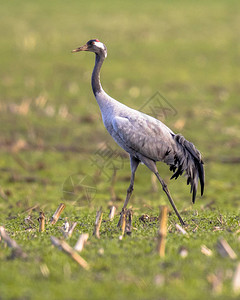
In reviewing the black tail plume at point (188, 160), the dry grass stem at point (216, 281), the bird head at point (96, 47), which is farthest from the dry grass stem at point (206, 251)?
the bird head at point (96, 47)

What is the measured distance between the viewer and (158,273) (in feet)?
19.1

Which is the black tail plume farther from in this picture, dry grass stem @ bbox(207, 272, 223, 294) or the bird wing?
dry grass stem @ bbox(207, 272, 223, 294)

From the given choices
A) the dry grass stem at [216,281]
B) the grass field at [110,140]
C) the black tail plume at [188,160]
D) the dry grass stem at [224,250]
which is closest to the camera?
the dry grass stem at [216,281]

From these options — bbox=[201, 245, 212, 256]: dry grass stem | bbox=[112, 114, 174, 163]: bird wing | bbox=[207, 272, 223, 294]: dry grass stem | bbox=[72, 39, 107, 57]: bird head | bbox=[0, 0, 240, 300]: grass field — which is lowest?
bbox=[0, 0, 240, 300]: grass field

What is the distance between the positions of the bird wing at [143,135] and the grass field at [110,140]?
1.14m

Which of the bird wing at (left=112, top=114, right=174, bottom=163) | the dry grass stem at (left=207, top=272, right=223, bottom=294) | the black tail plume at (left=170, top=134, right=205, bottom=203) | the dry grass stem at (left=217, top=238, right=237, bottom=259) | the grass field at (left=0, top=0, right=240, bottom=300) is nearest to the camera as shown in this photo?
the dry grass stem at (left=207, top=272, right=223, bottom=294)

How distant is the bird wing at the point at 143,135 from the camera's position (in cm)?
900

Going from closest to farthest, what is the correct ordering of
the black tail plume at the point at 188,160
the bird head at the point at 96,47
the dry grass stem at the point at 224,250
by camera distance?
the dry grass stem at the point at 224,250
the black tail plume at the point at 188,160
the bird head at the point at 96,47

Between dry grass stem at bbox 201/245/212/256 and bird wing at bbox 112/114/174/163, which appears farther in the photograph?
bird wing at bbox 112/114/174/163

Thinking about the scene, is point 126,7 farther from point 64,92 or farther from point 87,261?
point 87,261

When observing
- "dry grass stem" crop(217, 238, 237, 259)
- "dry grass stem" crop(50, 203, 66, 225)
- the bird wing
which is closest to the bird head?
the bird wing

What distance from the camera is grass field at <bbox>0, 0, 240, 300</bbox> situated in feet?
19.3

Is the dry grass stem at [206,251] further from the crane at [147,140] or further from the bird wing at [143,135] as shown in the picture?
the bird wing at [143,135]

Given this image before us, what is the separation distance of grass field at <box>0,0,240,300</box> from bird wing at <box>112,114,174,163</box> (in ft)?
3.75
